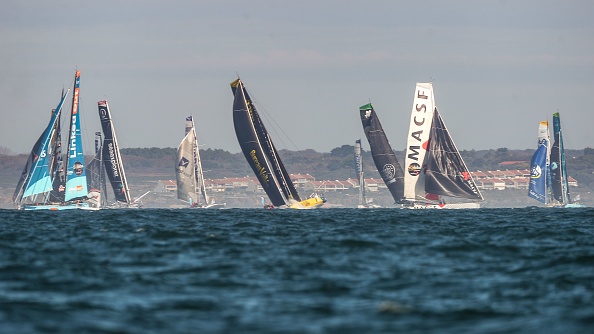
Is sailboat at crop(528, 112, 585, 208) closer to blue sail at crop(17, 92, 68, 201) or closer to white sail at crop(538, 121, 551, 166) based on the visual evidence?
white sail at crop(538, 121, 551, 166)

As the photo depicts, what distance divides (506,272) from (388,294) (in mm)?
5390

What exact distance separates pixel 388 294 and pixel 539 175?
400ft

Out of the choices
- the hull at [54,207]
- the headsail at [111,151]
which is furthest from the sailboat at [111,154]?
the hull at [54,207]

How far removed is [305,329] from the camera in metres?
17.8

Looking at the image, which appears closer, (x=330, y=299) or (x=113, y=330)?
(x=113, y=330)

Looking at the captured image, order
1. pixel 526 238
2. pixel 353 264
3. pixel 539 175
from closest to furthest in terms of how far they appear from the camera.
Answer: pixel 353 264 < pixel 526 238 < pixel 539 175

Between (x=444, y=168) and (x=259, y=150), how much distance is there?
20637 mm

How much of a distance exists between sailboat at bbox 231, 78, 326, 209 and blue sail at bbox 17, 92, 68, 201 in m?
17.4

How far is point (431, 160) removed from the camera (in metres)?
109

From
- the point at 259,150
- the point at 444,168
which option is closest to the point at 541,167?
the point at 444,168

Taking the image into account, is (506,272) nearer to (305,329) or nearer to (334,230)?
(305,329)

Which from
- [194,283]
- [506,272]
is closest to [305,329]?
[194,283]

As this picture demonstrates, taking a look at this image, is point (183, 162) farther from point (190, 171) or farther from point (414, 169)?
point (414, 169)

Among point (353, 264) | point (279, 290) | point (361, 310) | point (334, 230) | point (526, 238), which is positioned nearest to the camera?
point (361, 310)
